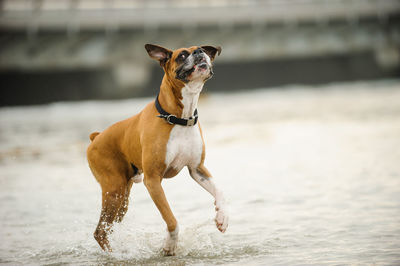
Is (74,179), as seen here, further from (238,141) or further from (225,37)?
(225,37)

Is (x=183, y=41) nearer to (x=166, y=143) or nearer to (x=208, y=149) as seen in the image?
(x=208, y=149)

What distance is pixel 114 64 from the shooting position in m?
41.9

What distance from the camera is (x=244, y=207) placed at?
25.9ft

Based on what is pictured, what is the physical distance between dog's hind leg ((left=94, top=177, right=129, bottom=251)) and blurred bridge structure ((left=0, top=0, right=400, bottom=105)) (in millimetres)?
32960

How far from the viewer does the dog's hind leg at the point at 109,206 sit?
603 cm

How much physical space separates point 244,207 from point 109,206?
2.42m

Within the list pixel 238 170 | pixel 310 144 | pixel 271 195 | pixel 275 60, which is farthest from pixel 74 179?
pixel 275 60

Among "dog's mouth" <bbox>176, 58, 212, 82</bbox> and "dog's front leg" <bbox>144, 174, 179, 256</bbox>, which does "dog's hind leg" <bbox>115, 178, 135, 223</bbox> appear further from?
"dog's mouth" <bbox>176, 58, 212, 82</bbox>

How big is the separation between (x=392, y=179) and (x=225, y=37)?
36001mm

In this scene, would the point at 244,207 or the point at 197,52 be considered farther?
the point at 244,207

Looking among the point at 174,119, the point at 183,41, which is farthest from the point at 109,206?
the point at 183,41

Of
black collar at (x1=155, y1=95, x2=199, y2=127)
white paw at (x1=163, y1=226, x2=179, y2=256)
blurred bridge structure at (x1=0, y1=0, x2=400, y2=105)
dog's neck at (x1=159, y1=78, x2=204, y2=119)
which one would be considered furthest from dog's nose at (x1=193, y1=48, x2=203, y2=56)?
blurred bridge structure at (x1=0, y1=0, x2=400, y2=105)

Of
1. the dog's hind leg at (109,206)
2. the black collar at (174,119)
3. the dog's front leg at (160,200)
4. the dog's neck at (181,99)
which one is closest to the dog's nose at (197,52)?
the dog's neck at (181,99)

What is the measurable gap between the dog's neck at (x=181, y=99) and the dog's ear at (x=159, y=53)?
0.80ft
